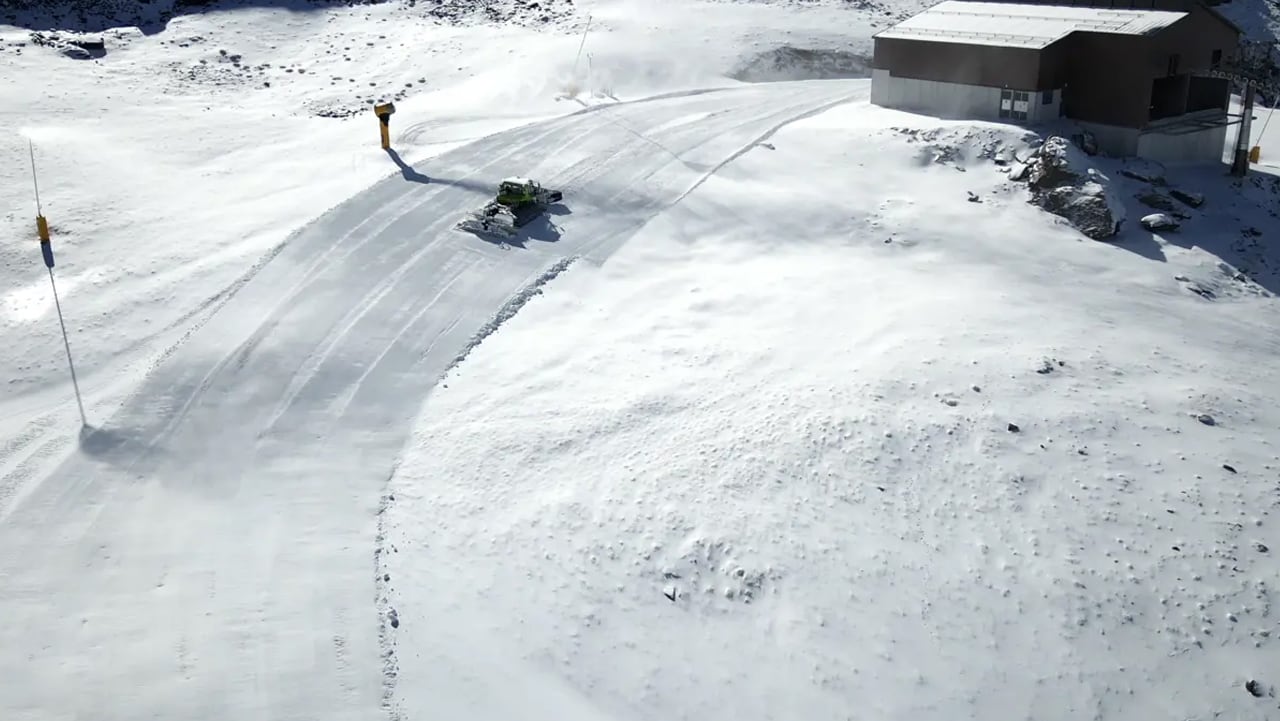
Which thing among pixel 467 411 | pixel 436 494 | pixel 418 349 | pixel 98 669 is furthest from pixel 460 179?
pixel 98 669

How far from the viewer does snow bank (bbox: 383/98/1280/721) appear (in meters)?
17.2

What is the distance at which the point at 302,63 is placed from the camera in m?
45.0

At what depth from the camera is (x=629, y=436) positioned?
71.4 feet

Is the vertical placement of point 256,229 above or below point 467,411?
above

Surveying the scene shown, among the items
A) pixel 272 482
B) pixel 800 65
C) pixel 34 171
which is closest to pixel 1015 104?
pixel 800 65

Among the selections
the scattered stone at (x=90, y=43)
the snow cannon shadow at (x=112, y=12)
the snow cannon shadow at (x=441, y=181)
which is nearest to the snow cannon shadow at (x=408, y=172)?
the snow cannon shadow at (x=441, y=181)

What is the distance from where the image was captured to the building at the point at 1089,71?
34.4 m

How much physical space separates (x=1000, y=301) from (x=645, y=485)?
37.2 ft

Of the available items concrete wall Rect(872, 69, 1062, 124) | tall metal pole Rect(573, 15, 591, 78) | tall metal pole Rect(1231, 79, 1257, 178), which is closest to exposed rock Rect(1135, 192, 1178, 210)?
tall metal pole Rect(1231, 79, 1257, 178)

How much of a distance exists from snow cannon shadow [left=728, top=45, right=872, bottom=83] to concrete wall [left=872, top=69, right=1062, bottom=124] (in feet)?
26.4

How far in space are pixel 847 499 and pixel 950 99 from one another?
21.8 m

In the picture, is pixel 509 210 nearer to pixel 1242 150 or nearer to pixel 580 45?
pixel 580 45

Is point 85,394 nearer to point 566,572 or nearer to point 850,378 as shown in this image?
point 566,572

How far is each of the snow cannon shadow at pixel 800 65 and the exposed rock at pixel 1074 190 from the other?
16194 millimetres
